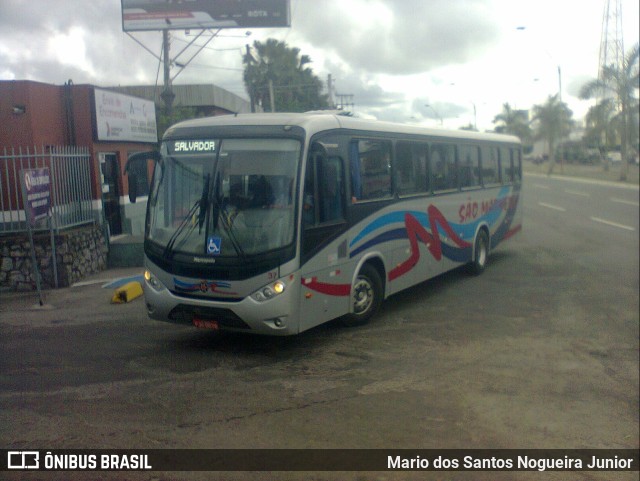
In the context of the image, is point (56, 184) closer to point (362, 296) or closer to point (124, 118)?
point (124, 118)

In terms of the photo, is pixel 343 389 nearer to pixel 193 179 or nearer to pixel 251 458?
pixel 251 458

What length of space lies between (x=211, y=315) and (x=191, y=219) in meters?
1.10

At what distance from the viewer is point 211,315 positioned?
297 inches

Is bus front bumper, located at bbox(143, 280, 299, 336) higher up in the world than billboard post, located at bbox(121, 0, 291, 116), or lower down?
lower down

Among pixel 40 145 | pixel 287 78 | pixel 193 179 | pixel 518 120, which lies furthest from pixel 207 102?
pixel 518 120

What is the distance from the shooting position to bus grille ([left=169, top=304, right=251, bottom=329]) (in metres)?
7.46

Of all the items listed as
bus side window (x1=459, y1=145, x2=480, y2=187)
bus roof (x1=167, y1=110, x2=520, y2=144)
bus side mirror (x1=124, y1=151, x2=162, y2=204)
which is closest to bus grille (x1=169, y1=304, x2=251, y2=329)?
bus side mirror (x1=124, y1=151, x2=162, y2=204)

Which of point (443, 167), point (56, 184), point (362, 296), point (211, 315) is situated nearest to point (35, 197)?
point (56, 184)

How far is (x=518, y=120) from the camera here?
276ft

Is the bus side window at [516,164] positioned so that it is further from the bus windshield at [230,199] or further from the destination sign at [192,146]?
the destination sign at [192,146]

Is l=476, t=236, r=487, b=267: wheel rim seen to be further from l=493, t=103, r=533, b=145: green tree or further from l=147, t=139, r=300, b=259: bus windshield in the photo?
l=493, t=103, r=533, b=145: green tree

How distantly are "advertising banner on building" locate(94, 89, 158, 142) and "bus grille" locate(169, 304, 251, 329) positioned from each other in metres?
7.63

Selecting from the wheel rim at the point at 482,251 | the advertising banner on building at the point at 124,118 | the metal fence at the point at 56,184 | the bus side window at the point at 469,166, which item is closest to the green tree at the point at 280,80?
the advertising banner on building at the point at 124,118

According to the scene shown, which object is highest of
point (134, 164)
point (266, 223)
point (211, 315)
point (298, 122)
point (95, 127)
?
point (95, 127)
